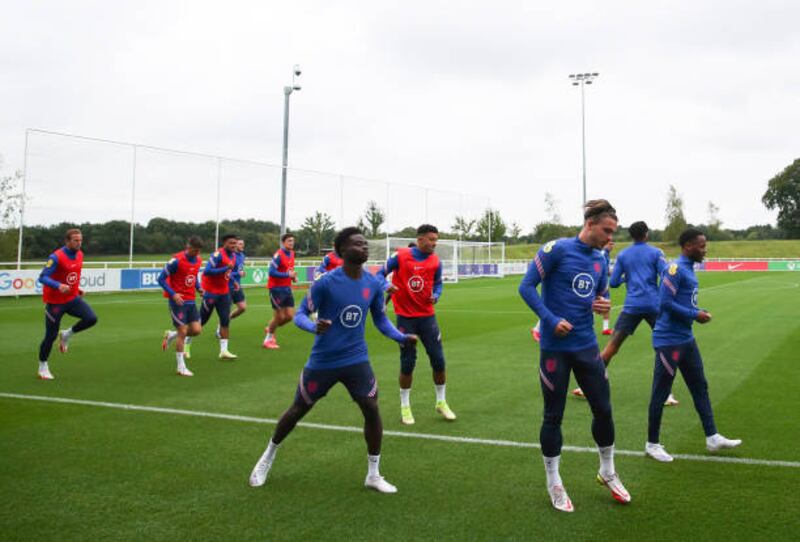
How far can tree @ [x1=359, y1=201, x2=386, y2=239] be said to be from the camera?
44.6 metres

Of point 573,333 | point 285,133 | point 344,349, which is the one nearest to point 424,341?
point 344,349

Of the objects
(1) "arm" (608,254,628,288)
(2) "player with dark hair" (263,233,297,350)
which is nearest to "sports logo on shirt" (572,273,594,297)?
(1) "arm" (608,254,628,288)

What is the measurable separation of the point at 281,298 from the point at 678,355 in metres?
9.36

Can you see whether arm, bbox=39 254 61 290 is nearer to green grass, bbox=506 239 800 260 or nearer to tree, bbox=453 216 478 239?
tree, bbox=453 216 478 239

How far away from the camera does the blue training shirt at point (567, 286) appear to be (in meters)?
5.04

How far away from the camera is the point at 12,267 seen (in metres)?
26.3

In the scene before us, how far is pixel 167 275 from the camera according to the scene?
11.0m

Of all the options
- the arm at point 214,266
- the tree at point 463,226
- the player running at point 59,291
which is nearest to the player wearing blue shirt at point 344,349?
the player running at point 59,291

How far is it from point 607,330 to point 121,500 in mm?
12920

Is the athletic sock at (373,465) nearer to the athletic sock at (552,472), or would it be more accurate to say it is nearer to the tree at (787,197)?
the athletic sock at (552,472)

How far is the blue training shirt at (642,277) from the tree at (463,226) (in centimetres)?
4455

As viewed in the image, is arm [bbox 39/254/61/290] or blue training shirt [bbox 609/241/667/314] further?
arm [bbox 39/254/61/290]

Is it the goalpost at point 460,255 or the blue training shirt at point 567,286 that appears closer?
the blue training shirt at point 567,286

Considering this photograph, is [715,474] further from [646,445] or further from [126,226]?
[126,226]
